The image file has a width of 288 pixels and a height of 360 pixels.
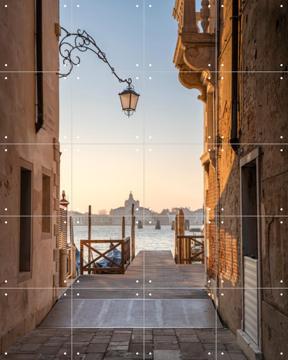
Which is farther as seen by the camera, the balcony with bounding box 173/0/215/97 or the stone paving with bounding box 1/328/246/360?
the balcony with bounding box 173/0/215/97

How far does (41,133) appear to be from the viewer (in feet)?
30.1

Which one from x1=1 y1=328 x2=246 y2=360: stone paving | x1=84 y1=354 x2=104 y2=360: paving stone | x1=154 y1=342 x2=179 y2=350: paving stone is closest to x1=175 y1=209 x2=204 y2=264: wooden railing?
x1=1 y1=328 x2=246 y2=360: stone paving

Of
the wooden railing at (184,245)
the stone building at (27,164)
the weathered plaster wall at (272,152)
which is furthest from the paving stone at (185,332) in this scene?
the wooden railing at (184,245)

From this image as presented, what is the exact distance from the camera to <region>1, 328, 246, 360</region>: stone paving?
252 inches

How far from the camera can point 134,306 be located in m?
9.50

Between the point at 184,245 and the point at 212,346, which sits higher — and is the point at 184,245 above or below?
above

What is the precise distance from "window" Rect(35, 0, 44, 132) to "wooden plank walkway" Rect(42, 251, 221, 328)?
3.14 meters

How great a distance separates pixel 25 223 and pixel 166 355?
9.84 ft

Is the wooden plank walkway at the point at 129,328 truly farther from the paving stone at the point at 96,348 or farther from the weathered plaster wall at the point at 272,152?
the weathered plaster wall at the point at 272,152

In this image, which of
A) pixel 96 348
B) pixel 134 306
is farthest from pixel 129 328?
pixel 96 348

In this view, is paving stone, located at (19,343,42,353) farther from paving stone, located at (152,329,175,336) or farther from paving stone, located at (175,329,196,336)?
paving stone, located at (175,329,196,336)

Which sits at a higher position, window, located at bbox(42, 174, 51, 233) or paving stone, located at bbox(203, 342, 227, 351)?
window, located at bbox(42, 174, 51, 233)

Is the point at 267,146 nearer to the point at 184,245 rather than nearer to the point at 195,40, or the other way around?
the point at 195,40

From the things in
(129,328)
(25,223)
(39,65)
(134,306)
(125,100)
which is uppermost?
(39,65)
